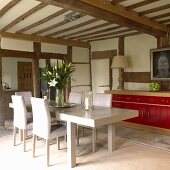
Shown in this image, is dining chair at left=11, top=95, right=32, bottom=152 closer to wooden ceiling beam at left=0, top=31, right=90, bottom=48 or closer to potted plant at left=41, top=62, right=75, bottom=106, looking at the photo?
potted plant at left=41, top=62, right=75, bottom=106

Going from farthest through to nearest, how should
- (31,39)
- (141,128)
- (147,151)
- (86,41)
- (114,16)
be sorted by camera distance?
(86,41) < (31,39) < (141,128) < (114,16) < (147,151)

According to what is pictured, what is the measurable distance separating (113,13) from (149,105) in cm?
220

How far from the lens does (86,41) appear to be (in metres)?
6.95

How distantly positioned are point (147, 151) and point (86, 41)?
4307mm

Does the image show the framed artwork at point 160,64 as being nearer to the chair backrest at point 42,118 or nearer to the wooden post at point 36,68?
the wooden post at point 36,68

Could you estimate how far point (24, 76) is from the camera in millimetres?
8328

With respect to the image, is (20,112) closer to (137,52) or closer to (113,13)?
(113,13)

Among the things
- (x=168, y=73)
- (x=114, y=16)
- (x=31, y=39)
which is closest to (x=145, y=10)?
(x=114, y=16)

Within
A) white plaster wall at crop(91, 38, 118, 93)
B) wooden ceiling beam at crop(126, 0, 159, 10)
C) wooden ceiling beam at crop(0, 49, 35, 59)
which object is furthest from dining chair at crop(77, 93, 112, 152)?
wooden ceiling beam at crop(0, 49, 35, 59)

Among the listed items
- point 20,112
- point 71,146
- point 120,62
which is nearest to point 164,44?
point 120,62

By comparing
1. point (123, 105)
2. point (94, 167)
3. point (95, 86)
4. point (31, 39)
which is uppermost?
point (31, 39)

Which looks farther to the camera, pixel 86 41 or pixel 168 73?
pixel 86 41

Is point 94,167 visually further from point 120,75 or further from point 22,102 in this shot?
point 120,75

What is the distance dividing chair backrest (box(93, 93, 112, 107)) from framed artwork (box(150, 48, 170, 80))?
1942mm
